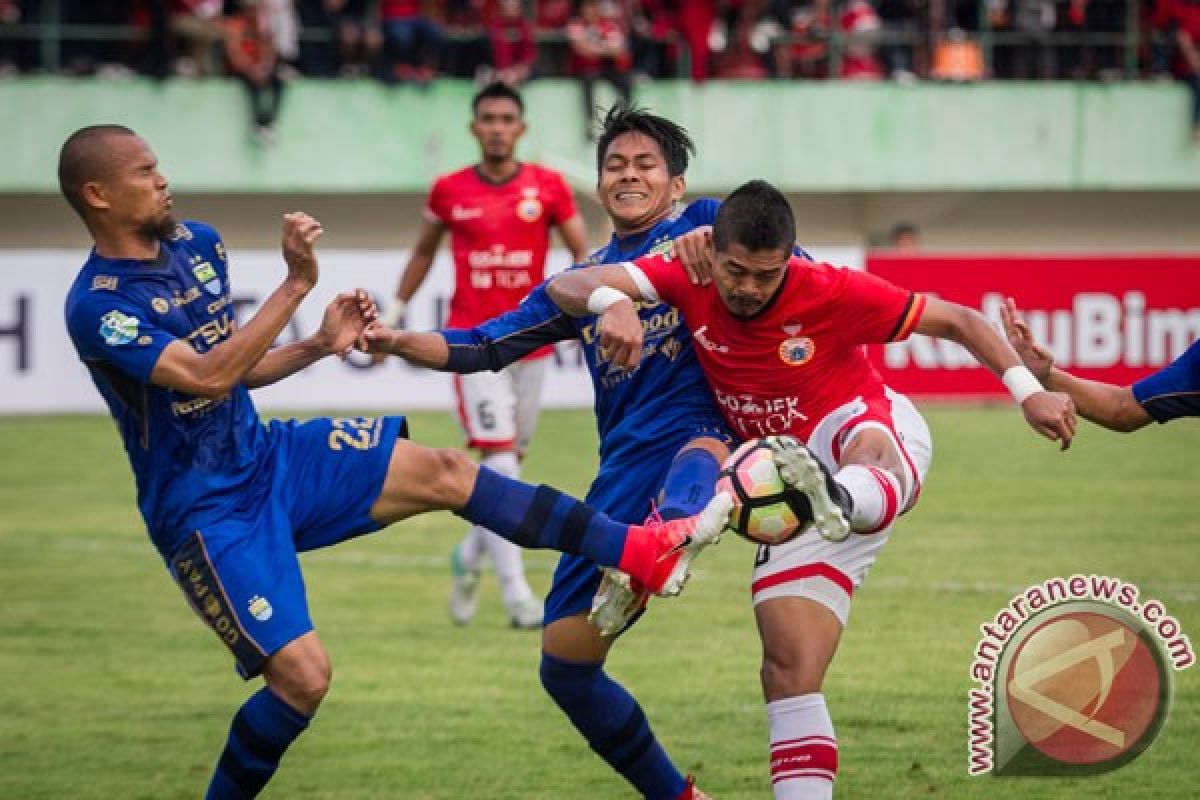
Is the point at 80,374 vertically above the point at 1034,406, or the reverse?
the point at 1034,406

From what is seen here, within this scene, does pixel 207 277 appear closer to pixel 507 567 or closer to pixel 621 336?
pixel 621 336

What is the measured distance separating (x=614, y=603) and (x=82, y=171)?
2.23 metres

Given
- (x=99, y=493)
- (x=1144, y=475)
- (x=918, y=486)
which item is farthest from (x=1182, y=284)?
(x=918, y=486)

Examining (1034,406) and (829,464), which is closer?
(1034,406)

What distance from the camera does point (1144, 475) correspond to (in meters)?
16.5

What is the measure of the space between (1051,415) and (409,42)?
2071 cm

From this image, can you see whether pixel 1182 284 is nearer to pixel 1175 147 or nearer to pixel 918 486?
pixel 1175 147

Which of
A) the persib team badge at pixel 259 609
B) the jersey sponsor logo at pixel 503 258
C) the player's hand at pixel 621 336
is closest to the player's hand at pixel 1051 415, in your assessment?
the player's hand at pixel 621 336

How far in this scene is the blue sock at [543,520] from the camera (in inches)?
247

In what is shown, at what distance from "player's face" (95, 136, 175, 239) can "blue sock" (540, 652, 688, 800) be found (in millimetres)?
1997

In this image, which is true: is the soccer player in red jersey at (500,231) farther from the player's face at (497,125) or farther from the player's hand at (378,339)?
the player's hand at (378,339)

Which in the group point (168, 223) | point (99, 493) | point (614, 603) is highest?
point (168, 223)

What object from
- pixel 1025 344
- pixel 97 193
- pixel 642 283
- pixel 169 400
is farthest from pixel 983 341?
pixel 97 193

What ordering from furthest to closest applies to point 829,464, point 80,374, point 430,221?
point 80,374 → point 430,221 → point 829,464
